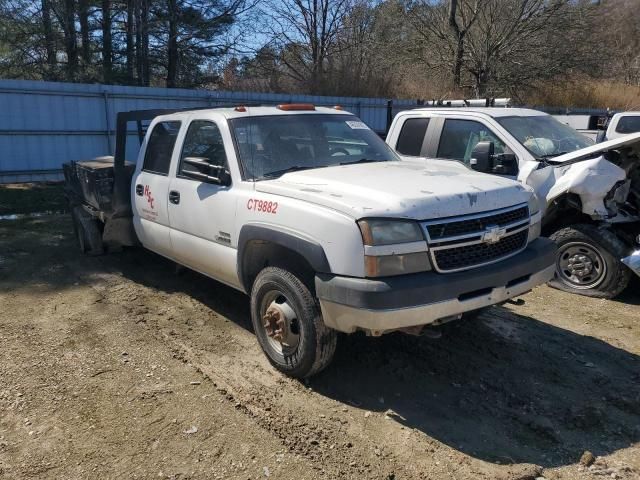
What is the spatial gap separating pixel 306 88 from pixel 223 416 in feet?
69.3

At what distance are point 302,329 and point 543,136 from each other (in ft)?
15.6

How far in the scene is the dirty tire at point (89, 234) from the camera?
21.9 ft

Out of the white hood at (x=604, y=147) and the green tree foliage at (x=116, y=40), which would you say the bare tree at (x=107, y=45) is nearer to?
the green tree foliage at (x=116, y=40)

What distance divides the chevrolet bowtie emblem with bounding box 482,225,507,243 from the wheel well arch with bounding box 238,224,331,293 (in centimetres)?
106

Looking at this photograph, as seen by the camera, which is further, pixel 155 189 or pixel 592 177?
pixel 592 177

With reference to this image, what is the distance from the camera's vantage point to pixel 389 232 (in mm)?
3199

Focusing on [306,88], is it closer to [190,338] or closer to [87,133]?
[87,133]

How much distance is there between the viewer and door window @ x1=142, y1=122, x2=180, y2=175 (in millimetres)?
5203

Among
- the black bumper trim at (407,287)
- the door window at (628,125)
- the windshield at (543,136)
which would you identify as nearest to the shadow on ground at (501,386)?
the black bumper trim at (407,287)

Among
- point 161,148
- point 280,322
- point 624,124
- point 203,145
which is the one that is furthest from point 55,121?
point 624,124

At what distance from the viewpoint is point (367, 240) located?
3148 millimetres

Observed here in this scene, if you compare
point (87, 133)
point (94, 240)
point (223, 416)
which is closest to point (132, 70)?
point (87, 133)

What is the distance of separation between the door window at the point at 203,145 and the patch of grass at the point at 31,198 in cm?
638

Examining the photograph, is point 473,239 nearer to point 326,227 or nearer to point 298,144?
point 326,227
